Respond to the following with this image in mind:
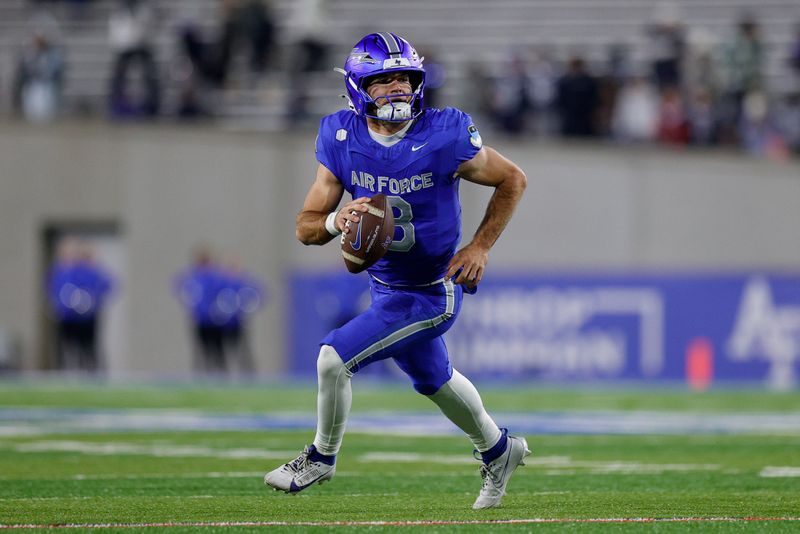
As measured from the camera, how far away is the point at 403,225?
6.33m

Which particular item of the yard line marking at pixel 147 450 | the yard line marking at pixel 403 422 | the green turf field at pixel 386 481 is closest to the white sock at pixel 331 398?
the green turf field at pixel 386 481

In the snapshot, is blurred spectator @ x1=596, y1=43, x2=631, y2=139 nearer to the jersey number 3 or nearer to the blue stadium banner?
the blue stadium banner

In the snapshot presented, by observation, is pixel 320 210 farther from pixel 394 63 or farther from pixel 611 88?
pixel 611 88

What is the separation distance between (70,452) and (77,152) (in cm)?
1260

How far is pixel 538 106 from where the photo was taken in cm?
2016

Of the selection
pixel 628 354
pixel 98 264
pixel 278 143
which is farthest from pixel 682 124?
pixel 98 264

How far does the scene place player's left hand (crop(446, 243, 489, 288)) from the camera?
625cm

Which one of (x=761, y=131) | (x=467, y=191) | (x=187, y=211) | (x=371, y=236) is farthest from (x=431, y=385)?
(x=187, y=211)

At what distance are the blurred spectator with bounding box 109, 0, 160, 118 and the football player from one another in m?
14.9

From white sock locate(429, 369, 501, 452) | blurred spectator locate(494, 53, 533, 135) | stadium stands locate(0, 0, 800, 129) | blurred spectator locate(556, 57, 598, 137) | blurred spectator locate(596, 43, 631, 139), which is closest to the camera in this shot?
white sock locate(429, 369, 501, 452)

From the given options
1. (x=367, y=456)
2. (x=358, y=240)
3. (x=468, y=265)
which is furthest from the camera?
(x=367, y=456)

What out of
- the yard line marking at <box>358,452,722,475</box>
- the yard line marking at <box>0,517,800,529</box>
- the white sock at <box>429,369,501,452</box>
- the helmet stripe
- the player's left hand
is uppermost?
the helmet stripe

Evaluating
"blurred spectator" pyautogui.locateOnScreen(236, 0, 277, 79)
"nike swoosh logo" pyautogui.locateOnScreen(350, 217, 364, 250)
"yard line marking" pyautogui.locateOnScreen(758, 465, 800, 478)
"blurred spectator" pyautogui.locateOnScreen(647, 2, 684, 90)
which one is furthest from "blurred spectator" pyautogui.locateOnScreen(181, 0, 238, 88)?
"nike swoosh logo" pyautogui.locateOnScreen(350, 217, 364, 250)

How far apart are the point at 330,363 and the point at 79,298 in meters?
14.0
